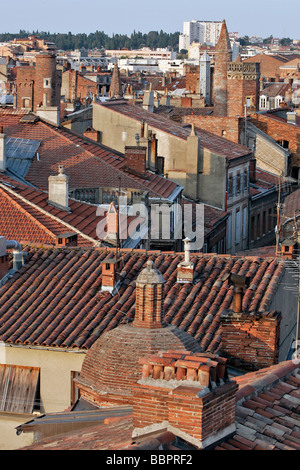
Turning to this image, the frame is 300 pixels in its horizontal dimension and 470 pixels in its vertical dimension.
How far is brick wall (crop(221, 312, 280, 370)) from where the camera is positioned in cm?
1612

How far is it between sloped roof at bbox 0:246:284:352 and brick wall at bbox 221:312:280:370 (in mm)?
860

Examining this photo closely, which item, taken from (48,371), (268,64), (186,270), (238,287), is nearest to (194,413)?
(238,287)

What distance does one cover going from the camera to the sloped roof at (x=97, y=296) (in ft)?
59.2

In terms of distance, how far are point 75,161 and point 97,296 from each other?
14.3 metres

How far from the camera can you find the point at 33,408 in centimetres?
1797

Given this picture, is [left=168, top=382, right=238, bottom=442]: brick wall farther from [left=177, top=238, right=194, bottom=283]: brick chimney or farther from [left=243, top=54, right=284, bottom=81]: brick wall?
[left=243, top=54, right=284, bottom=81]: brick wall

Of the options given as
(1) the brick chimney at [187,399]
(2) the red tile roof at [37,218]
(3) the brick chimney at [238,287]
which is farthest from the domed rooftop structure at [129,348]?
(2) the red tile roof at [37,218]

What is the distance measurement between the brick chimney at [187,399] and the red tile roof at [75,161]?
20358 mm

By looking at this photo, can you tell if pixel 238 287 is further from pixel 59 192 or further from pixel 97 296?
pixel 59 192

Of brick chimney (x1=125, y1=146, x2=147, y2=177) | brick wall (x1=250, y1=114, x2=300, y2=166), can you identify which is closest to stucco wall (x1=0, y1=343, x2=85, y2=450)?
brick chimney (x1=125, y1=146, x2=147, y2=177)

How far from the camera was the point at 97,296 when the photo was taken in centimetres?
1898

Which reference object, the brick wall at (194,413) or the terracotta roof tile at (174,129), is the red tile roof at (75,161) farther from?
the brick wall at (194,413)

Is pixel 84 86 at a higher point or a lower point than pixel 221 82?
lower
